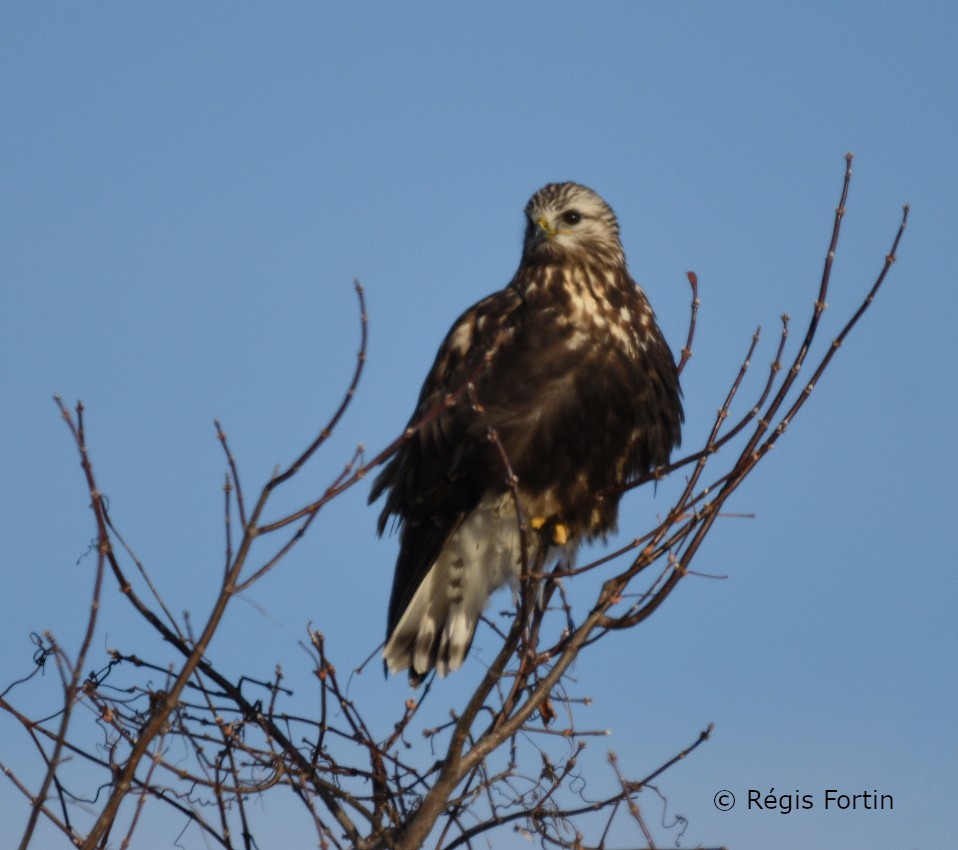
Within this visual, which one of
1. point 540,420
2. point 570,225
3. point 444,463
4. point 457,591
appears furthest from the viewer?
point 570,225

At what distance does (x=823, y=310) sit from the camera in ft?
11.2

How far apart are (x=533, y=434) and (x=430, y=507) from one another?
0.49 m

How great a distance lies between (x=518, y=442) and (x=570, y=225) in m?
1.10

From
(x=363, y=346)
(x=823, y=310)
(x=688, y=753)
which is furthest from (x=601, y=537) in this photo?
(x=363, y=346)

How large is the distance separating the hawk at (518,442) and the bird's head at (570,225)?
0.12 metres

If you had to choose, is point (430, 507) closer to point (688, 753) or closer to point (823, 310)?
point (688, 753)

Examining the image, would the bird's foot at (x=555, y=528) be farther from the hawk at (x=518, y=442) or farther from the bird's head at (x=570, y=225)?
the bird's head at (x=570, y=225)

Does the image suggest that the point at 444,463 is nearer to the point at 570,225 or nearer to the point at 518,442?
the point at 518,442

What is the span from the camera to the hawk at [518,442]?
4523 mm

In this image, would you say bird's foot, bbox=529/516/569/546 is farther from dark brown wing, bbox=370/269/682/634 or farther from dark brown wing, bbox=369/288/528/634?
dark brown wing, bbox=369/288/528/634

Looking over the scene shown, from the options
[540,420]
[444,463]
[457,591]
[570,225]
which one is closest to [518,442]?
[540,420]

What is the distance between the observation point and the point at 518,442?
4508 millimetres

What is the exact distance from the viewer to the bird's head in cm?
511

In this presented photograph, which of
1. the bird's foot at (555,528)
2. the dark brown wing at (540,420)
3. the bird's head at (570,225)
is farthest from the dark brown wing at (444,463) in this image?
the bird's head at (570,225)
